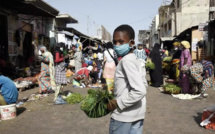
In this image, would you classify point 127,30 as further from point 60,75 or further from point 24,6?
point 24,6

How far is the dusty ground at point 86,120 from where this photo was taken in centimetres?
496

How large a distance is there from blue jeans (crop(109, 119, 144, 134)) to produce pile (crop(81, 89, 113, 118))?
0.15 metres

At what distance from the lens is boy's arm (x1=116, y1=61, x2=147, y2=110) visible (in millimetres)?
2189

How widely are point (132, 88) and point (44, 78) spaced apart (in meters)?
7.09

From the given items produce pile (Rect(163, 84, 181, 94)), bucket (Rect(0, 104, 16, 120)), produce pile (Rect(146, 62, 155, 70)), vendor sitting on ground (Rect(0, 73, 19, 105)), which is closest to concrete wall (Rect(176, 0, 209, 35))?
produce pile (Rect(146, 62, 155, 70))

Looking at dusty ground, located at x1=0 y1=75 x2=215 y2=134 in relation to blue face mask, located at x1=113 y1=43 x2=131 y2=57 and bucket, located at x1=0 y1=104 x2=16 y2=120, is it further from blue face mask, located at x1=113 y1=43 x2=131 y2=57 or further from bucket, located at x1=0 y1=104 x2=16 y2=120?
blue face mask, located at x1=113 y1=43 x2=131 y2=57

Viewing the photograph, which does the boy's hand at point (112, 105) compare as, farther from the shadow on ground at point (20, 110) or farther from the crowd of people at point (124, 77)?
the shadow on ground at point (20, 110)

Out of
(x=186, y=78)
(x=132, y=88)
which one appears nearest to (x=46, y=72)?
(x=186, y=78)

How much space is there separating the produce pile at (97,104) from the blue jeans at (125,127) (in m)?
0.15

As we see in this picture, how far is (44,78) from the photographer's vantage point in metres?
8.77

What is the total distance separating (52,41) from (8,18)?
23.1 ft

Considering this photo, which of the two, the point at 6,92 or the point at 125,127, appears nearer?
the point at 125,127

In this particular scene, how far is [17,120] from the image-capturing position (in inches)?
230

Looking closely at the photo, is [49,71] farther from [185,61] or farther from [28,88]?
[185,61]
